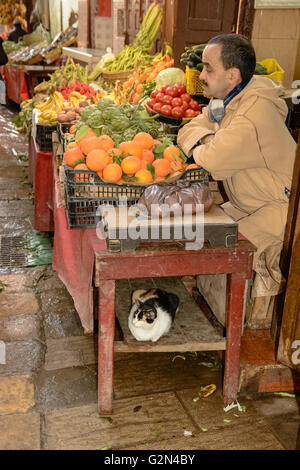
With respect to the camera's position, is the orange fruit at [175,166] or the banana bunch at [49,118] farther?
the banana bunch at [49,118]

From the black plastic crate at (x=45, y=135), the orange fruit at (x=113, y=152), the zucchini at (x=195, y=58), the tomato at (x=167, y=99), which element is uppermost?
the zucchini at (x=195, y=58)

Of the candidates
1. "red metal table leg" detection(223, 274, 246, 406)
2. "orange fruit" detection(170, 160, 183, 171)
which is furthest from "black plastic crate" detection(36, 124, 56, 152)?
"red metal table leg" detection(223, 274, 246, 406)

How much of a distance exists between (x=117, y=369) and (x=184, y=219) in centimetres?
120

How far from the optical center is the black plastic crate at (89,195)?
2721 millimetres

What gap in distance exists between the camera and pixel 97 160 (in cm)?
271

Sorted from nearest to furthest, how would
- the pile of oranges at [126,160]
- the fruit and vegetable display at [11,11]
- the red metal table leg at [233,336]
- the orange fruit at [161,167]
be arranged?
1. the red metal table leg at [233,336]
2. the pile of oranges at [126,160]
3. the orange fruit at [161,167]
4. the fruit and vegetable display at [11,11]

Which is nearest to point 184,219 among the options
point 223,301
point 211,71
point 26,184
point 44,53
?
point 223,301

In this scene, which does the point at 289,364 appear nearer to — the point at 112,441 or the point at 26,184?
the point at 112,441

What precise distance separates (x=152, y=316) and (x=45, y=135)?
3.13 meters

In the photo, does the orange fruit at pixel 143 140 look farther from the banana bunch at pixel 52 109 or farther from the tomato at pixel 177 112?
the banana bunch at pixel 52 109

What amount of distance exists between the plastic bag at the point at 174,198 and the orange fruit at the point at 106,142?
443 millimetres

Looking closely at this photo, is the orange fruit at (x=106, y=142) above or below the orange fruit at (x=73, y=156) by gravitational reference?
above

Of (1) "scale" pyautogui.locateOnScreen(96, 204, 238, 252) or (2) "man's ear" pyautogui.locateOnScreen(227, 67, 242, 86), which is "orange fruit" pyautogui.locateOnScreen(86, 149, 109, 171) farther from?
Result: (2) "man's ear" pyautogui.locateOnScreen(227, 67, 242, 86)

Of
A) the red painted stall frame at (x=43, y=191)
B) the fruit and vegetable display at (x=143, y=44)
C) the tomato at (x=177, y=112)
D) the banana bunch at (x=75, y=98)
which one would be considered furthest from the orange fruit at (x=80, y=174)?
the fruit and vegetable display at (x=143, y=44)
